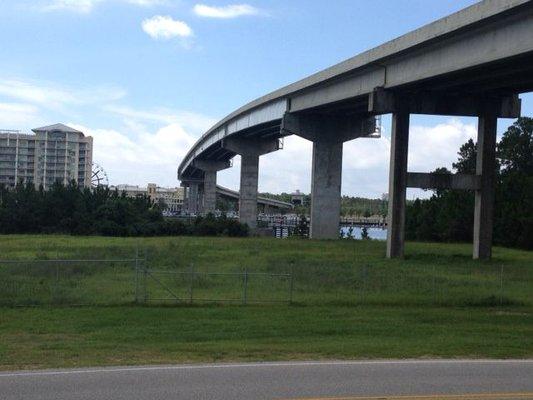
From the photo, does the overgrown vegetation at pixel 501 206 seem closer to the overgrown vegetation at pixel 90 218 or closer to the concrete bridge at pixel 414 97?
the concrete bridge at pixel 414 97

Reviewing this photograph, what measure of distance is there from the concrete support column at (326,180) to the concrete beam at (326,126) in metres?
0.56

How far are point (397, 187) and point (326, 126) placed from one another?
1692 centimetres

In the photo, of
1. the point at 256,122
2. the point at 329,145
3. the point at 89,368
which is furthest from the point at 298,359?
the point at 256,122

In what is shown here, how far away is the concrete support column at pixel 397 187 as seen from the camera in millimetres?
45938

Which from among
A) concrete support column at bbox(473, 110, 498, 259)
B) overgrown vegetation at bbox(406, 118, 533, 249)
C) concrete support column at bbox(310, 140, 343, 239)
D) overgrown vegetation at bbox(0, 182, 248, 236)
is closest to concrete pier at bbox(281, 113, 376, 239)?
concrete support column at bbox(310, 140, 343, 239)

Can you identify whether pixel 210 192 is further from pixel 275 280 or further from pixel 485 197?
pixel 275 280

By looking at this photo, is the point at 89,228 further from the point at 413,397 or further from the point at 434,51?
the point at 413,397

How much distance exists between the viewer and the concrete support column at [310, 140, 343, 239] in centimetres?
6144

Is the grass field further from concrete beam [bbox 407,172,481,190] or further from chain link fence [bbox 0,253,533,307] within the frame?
concrete beam [bbox 407,172,481,190]

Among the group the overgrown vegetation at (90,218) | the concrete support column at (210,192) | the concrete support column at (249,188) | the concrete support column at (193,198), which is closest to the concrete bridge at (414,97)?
the concrete support column at (249,188)

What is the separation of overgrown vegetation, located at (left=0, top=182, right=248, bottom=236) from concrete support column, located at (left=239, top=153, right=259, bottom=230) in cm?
351

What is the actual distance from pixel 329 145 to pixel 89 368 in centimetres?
4865

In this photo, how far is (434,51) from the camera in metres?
39.0

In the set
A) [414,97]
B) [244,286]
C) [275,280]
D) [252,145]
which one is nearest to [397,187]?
[414,97]
